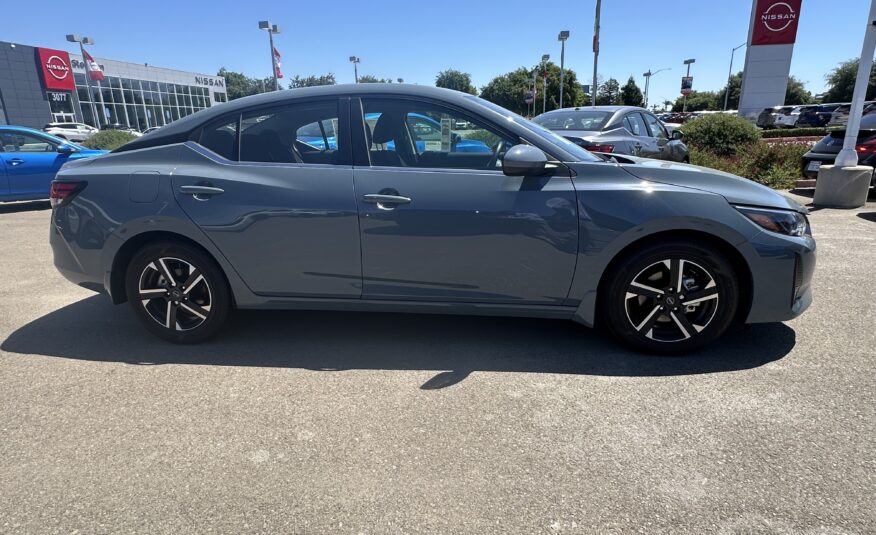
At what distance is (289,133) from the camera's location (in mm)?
3482

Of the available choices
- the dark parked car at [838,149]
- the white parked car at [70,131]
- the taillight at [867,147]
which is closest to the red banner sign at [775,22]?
the dark parked car at [838,149]

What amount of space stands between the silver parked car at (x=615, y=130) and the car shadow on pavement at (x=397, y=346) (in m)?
4.36

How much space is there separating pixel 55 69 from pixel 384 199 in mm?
52241

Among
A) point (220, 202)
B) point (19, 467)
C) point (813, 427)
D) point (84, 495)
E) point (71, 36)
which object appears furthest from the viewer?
point (71, 36)

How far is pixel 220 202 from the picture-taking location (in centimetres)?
337

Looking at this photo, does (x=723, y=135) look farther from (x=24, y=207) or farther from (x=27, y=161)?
(x=24, y=207)

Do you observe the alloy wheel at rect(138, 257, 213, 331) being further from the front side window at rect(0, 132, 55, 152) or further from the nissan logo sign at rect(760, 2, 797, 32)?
the nissan logo sign at rect(760, 2, 797, 32)

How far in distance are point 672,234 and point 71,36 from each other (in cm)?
3460

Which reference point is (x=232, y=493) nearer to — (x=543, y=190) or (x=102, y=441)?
(x=102, y=441)

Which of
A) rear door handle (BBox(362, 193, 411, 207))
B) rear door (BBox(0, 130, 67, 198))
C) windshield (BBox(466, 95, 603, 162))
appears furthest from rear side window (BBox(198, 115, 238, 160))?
rear door (BBox(0, 130, 67, 198))

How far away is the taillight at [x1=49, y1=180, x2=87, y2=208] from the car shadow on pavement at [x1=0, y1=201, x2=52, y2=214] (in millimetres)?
7840

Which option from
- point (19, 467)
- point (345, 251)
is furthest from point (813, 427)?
point (19, 467)

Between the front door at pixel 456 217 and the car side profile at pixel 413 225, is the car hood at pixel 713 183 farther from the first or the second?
the front door at pixel 456 217

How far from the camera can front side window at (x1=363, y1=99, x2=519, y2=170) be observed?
333cm
